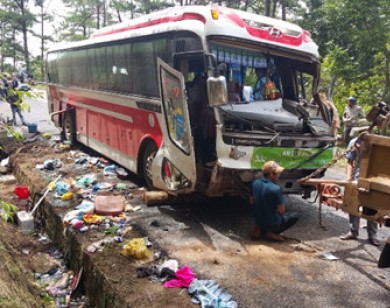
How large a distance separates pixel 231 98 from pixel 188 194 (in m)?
1.74

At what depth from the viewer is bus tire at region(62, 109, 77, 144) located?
1201 centimetres

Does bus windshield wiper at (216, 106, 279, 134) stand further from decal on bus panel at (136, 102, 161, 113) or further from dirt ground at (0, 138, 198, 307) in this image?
dirt ground at (0, 138, 198, 307)

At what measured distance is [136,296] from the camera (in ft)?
13.8

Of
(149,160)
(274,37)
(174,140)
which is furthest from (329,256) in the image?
(149,160)

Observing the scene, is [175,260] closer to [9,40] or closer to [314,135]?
[314,135]

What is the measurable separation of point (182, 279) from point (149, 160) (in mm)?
3392

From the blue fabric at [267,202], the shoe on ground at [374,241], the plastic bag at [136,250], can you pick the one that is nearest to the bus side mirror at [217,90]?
the blue fabric at [267,202]

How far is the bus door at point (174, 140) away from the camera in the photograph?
579 cm

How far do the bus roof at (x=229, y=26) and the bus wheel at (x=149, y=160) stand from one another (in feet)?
6.55

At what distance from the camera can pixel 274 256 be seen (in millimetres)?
5203

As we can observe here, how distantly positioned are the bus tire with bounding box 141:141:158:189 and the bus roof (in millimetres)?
1989

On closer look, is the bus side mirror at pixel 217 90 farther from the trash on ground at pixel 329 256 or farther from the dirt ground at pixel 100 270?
the trash on ground at pixel 329 256

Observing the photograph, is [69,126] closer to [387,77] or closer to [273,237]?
[273,237]

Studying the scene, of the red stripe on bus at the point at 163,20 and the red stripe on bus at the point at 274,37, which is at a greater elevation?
the red stripe on bus at the point at 163,20
